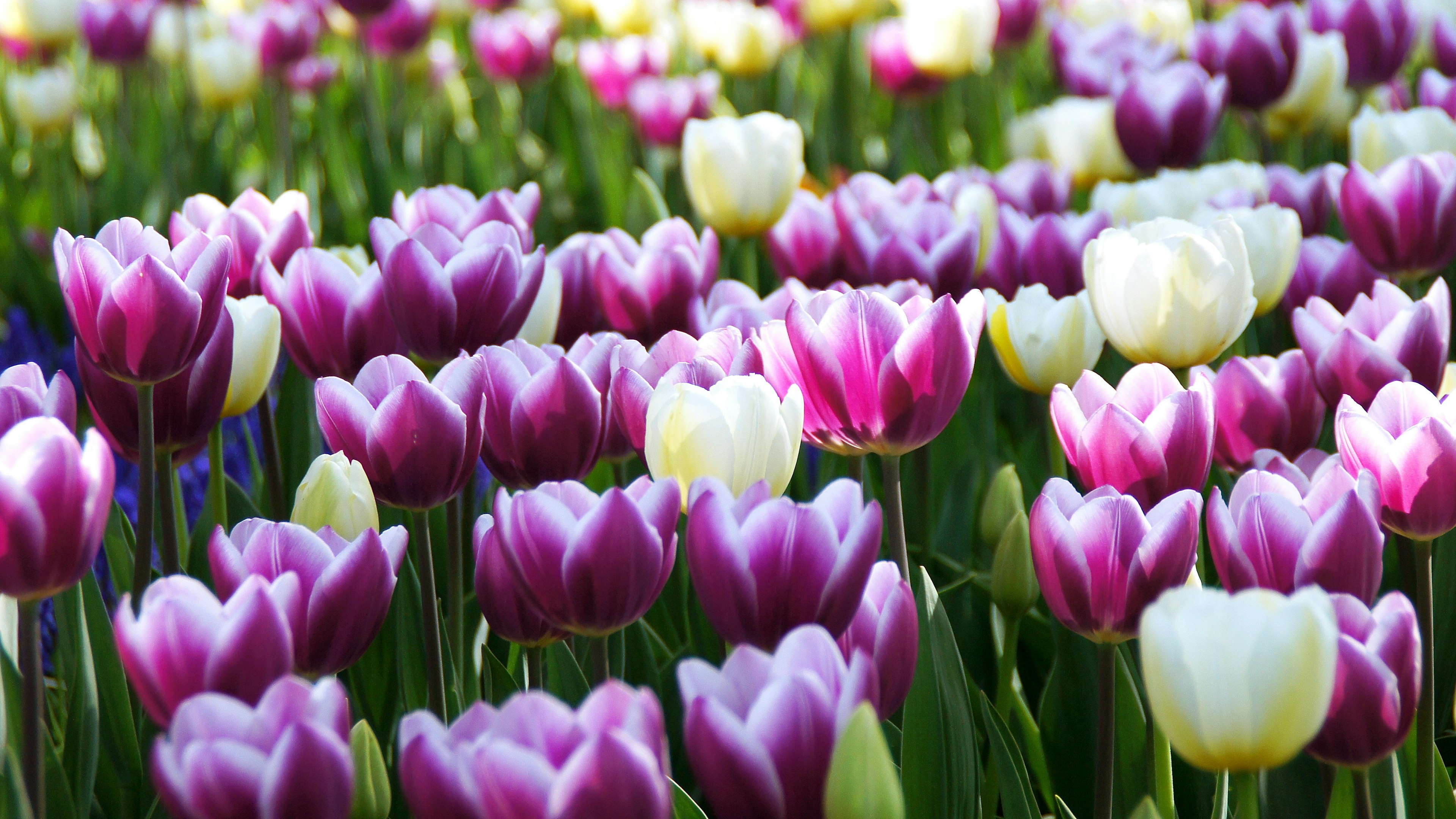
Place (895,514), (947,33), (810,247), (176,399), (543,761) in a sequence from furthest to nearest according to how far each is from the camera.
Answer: (947,33), (810,247), (176,399), (895,514), (543,761)

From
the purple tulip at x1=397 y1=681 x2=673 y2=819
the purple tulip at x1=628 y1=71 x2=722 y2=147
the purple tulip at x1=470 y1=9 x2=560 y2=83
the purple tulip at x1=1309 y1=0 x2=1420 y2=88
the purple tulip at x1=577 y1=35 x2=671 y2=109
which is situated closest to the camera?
the purple tulip at x1=397 y1=681 x2=673 y2=819

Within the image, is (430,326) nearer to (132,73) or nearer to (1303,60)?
(1303,60)

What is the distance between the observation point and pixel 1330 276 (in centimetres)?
170

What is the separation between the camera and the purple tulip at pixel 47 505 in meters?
0.80

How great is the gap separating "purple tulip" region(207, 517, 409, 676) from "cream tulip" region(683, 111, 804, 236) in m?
1.18

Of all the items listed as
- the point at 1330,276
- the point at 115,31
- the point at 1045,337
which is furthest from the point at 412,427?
the point at 115,31

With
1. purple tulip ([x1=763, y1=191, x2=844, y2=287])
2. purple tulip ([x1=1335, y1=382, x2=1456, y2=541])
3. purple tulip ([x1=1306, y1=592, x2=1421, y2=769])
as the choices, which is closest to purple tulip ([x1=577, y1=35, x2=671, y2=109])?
purple tulip ([x1=763, y1=191, x2=844, y2=287])

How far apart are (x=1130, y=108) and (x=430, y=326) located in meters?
1.49

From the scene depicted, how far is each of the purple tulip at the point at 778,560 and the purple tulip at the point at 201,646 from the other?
10.0 inches

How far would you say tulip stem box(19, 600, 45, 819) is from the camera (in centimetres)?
84

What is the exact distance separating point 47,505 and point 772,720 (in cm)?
47

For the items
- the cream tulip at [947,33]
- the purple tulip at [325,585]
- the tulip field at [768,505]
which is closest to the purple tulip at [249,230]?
the tulip field at [768,505]

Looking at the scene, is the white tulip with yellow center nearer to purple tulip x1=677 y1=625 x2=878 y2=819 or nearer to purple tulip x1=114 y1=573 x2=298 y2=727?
purple tulip x1=114 y1=573 x2=298 y2=727

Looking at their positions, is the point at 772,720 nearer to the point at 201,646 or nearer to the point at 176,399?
the point at 201,646
